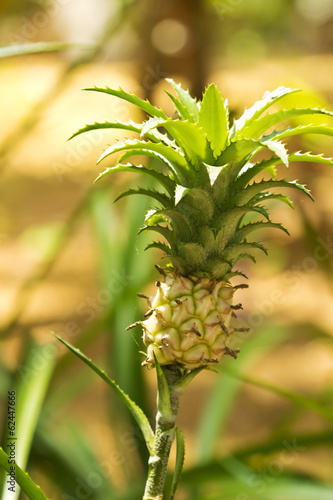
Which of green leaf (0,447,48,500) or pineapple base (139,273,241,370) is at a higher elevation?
pineapple base (139,273,241,370)

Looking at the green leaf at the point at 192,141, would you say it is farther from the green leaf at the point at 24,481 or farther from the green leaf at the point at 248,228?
the green leaf at the point at 24,481

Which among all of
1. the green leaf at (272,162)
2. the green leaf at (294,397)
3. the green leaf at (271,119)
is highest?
the green leaf at (271,119)

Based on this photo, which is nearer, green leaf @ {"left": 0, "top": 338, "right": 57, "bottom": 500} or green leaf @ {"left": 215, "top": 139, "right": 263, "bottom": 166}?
green leaf @ {"left": 215, "top": 139, "right": 263, "bottom": 166}

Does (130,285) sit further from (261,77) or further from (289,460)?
(261,77)

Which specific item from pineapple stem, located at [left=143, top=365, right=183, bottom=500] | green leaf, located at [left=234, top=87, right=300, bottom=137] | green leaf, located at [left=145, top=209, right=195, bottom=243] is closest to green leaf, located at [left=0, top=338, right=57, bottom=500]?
pineapple stem, located at [left=143, top=365, right=183, bottom=500]

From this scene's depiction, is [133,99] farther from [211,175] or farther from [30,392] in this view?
[30,392]

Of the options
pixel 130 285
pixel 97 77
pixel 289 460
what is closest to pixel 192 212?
pixel 130 285

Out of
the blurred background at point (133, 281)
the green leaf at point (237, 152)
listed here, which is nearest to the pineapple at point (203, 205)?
the green leaf at point (237, 152)

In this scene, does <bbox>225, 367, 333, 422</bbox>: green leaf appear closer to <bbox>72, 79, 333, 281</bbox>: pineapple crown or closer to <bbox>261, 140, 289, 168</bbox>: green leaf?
<bbox>72, 79, 333, 281</bbox>: pineapple crown
